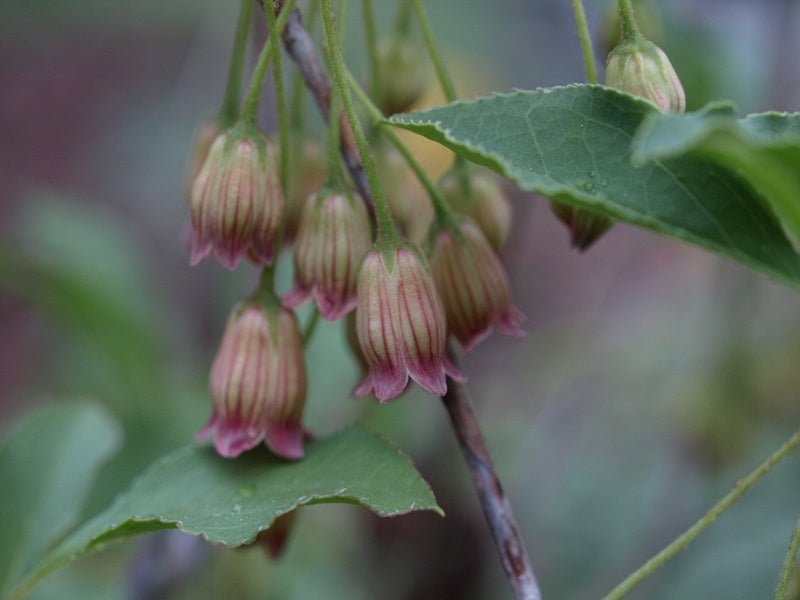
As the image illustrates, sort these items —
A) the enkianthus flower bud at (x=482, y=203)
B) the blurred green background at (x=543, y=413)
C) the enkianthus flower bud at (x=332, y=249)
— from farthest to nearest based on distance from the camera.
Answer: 1. the blurred green background at (x=543, y=413)
2. the enkianthus flower bud at (x=482, y=203)
3. the enkianthus flower bud at (x=332, y=249)

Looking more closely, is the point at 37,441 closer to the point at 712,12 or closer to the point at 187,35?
the point at 712,12

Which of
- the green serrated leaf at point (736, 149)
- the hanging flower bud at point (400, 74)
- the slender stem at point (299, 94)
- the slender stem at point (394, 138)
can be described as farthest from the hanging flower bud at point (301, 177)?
the green serrated leaf at point (736, 149)

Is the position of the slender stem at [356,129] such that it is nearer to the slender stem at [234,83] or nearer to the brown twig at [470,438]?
the brown twig at [470,438]

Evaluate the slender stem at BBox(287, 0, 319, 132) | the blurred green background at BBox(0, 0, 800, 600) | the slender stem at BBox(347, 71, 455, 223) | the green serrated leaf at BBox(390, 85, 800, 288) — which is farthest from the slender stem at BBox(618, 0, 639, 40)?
the blurred green background at BBox(0, 0, 800, 600)

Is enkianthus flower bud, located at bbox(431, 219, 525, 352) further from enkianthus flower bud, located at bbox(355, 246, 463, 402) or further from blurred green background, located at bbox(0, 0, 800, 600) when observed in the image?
blurred green background, located at bbox(0, 0, 800, 600)

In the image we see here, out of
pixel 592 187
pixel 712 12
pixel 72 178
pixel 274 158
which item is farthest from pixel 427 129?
pixel 72 178

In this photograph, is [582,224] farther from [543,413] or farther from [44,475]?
[543,413]

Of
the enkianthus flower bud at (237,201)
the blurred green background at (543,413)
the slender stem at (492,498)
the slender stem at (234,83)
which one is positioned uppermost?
the slender stem at (234,83)
